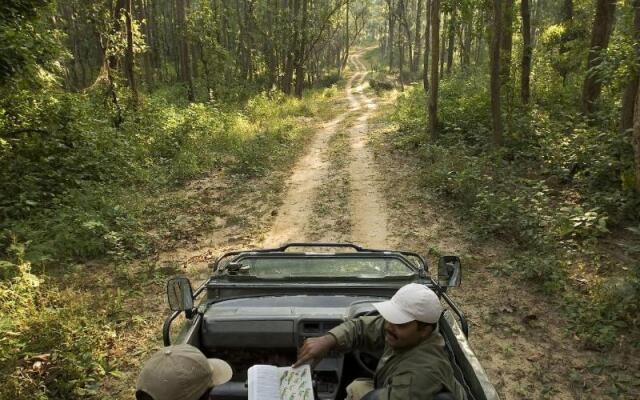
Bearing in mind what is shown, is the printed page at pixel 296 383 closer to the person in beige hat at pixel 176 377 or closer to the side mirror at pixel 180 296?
the person in beige hat at pixel 176 377

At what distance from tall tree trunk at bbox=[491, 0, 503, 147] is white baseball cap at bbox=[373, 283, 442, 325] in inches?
414

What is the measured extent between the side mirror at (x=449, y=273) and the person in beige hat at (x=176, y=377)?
6.36 ft

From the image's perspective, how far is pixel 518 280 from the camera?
693 cm

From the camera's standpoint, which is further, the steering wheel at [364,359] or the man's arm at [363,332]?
the steering wheel at [364,359]

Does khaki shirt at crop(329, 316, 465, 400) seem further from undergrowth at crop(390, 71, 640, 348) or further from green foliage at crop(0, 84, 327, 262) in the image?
green foliage at crop(0, 84, 327, 262)

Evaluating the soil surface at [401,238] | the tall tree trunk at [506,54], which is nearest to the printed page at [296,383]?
the soil surface at [401,238]

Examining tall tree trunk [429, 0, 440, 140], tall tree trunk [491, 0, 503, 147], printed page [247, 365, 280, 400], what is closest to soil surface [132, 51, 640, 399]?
tall tree trunk [429, 0, 440, 140]

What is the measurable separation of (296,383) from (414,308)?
0.79m

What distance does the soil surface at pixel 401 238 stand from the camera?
4.99 metres

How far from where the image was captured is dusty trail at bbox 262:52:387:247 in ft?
29.2

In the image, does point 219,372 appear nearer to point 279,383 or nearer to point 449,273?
point 279,383

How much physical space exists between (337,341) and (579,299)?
4630 mm

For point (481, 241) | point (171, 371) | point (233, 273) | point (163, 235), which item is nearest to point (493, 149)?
point (481, 241)

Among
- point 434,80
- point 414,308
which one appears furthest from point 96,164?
point 434,80
